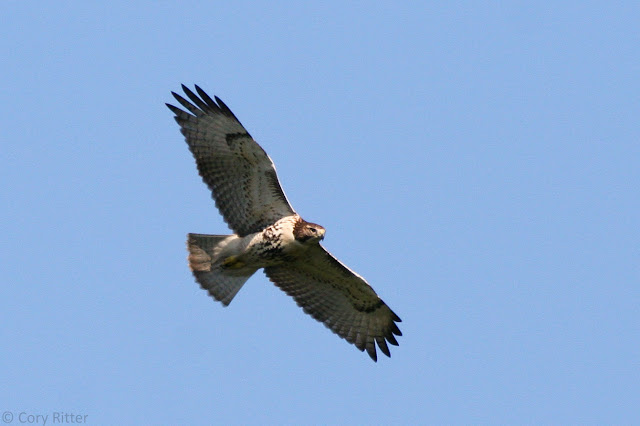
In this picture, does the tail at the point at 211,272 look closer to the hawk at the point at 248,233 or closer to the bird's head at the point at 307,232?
the hawk at the point at 248,233

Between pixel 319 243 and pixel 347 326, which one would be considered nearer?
pixel 319 243

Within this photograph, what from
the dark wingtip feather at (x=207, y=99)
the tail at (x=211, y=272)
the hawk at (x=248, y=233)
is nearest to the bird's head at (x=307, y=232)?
the hawk at (x=248, y=233)

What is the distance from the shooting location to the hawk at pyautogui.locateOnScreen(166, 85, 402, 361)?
556 inches

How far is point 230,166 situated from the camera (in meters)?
14.3

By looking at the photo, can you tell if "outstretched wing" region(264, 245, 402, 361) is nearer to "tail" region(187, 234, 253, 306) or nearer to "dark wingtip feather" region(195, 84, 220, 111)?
"tail" region(187, 234, 253, 306)

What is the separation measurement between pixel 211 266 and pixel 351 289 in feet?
6.26

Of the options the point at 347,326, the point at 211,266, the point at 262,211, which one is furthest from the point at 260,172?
the point at 347,326

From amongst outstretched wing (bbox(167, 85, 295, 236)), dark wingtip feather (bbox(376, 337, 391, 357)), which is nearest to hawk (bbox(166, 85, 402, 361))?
outstretched wing (bbox(167, 85, 295, 236))

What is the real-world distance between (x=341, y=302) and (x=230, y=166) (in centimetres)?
251

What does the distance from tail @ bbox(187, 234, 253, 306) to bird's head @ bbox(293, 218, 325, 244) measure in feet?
4.25

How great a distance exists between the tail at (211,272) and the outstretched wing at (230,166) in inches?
20.0

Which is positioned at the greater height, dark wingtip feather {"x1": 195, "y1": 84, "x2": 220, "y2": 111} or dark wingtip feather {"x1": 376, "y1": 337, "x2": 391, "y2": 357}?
dark wingtip feather {"x1": 195, "y1": 84, "x2": 220, "y2": 111}

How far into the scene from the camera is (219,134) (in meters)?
14.3

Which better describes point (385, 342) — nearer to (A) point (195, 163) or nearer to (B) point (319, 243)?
(B) point (319, 243)
